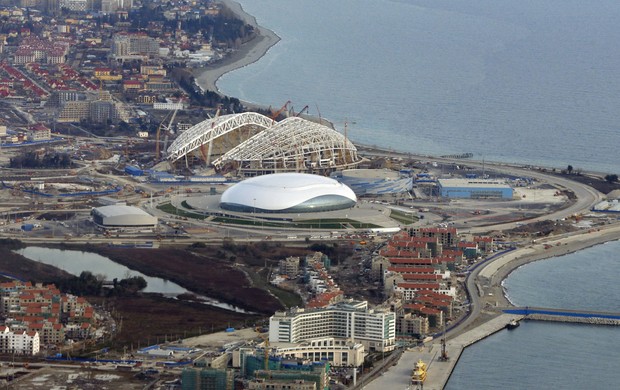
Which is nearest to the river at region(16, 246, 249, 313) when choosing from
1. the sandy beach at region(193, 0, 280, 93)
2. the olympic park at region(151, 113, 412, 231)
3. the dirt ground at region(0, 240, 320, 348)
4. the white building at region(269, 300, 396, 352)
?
the dirt ground at region(0, 240, 320, 348)

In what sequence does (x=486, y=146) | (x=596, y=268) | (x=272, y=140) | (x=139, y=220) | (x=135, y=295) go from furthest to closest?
(x=486, y=146), (x=272, y=140), (x=139, y=220), (x=596, y=268), (x=135, y=295)

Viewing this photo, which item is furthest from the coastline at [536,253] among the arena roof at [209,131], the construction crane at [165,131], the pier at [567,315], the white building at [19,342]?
the construction crane at [165,131]

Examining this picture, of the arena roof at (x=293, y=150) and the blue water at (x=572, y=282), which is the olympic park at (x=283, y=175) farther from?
the blue water at (x=572, y=282)

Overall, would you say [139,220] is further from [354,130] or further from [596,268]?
[354,130]

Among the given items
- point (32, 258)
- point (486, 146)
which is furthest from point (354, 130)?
point (32, 258)

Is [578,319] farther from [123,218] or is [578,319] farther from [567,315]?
[123,218]

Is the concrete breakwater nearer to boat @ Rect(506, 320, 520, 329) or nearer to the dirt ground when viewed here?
boat @ Rect(506, 320, 520, 329)
